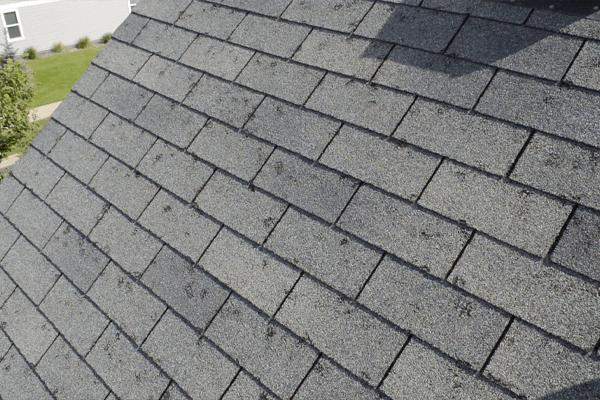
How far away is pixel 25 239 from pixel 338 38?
3.48m

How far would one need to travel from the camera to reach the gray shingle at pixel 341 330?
2.63m

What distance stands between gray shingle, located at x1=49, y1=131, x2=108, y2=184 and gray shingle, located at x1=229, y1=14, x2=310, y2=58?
1754 millimetres

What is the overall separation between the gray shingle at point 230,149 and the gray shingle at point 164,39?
1.23m

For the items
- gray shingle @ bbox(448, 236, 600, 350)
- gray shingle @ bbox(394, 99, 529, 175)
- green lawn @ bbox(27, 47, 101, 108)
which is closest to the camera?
gray shingle @ bbox(448, 236, 600, 350)

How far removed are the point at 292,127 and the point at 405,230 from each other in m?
1.30

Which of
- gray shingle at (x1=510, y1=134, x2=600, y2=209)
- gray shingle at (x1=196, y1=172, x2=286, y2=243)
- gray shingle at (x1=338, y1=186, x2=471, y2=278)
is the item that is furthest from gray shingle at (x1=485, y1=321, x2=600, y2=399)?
gray shingle at (x1=196, y1=172, x2=286, y2=243)

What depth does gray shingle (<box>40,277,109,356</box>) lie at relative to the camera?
363 centimetres

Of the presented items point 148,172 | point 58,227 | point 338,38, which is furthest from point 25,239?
point 338,38

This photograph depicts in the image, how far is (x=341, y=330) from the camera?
2803 millimetres

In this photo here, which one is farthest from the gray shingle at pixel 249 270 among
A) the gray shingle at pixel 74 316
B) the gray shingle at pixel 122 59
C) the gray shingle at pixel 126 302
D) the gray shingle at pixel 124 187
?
the gray shingle at pixel 122 59

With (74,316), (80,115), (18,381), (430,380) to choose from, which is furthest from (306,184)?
(80,115)

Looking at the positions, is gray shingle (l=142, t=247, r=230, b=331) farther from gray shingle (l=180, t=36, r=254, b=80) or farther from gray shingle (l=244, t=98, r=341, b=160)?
gray shingle (l=180, t=36, r=254, b=80)

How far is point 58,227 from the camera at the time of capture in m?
4.29

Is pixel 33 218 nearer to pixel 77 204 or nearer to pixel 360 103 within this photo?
pixel 77 204
